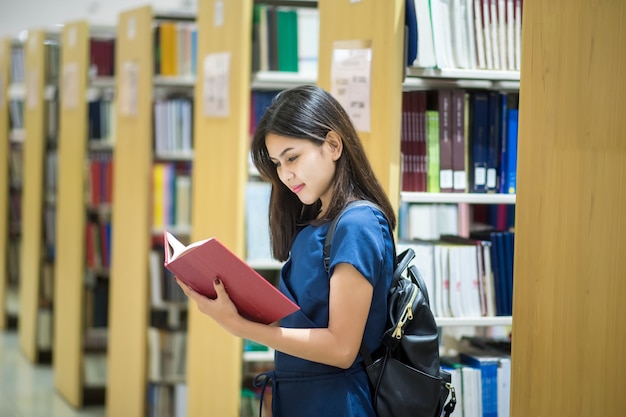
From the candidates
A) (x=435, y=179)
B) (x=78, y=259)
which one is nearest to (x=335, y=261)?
(x=435, y=179)

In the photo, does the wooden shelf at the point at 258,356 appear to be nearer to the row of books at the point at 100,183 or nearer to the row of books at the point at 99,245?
the row of books at the point at 99,245

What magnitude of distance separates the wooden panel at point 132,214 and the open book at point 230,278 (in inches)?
112

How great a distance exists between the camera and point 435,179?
298 centimetres

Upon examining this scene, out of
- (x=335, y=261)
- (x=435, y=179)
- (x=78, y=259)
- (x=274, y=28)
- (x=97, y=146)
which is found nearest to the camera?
(x=335, y=261)

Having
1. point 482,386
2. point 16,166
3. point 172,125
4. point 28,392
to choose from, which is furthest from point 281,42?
point 16,166

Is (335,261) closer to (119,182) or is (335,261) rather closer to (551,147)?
(551,147)

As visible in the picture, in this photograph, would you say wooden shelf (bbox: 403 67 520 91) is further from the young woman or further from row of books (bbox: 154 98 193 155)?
row of books (bbox: 154 98 193 155)

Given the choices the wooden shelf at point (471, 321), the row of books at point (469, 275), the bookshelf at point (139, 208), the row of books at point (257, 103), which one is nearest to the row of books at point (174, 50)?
the bookshelf at point (139, 208)

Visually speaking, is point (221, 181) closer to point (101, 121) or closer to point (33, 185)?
point (101, 121)

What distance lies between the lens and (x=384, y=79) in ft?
9.14

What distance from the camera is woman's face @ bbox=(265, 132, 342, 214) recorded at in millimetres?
1990

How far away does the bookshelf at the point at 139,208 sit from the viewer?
4.72m

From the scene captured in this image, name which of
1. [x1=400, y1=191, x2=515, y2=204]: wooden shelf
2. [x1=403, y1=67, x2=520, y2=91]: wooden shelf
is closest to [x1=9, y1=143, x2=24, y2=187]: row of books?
[x1=403, y1=67, x2=520, y2=91]: wooden shelf

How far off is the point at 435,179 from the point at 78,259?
128 inches
